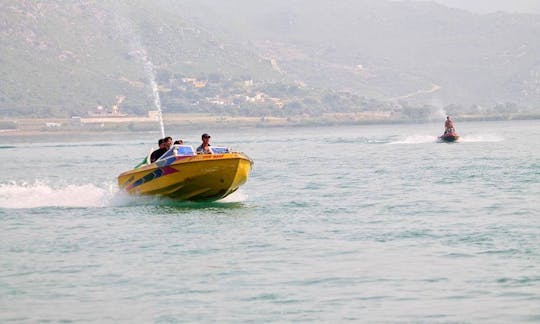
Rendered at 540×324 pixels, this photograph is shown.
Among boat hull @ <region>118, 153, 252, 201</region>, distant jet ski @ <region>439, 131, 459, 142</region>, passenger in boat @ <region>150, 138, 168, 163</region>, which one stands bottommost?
distant jet ski @ <region>439, 131, 459, 142</region>

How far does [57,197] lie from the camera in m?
39.1

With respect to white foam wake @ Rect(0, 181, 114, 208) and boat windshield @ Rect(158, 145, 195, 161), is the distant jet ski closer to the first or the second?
white foam wake @ Rect(0, 181, 114, 208)

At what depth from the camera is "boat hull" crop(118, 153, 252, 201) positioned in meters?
32.5

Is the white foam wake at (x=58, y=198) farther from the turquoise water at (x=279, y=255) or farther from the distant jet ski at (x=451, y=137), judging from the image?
the distant jet ski at (x=451, y=137)

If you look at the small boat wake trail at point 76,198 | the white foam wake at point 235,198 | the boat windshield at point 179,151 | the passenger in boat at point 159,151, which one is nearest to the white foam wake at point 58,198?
the small boat wake trail at point 76,198

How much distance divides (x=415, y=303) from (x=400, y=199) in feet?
59.8

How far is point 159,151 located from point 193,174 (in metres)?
1.45

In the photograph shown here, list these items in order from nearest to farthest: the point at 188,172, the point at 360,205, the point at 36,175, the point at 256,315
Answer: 1. the point at 256,315
2. the point at 188,172
3. the point at 360,205
4. the point at 36,175

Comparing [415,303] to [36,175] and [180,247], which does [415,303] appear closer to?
[180,247]

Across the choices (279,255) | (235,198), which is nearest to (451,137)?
(235,198)

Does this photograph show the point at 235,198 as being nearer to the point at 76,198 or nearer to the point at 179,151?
the point at 179,151

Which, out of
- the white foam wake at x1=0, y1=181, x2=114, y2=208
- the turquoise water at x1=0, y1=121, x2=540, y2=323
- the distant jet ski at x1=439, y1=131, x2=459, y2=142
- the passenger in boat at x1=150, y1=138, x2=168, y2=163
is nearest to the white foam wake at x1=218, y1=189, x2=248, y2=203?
the turquoise water at x1=0, y1=121, x2=540, y2=323

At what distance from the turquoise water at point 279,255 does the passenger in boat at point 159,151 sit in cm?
124

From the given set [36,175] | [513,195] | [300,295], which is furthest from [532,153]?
[300,295]
